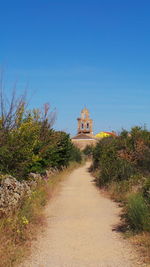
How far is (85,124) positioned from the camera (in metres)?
71.4

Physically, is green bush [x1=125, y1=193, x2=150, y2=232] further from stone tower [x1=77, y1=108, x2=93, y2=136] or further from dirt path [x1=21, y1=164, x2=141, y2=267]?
stone tower [x1=77, y1=108, x2=93, y2=136]

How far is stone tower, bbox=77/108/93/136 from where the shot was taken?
67.7 metres

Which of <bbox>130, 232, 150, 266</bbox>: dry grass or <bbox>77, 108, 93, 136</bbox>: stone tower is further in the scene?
<bbox>77, 108, 93, 136</bbox>: stone tower

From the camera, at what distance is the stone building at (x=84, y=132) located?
63956 mm

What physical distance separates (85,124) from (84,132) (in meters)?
2.26

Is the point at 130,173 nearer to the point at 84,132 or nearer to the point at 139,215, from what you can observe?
the point at 139,215

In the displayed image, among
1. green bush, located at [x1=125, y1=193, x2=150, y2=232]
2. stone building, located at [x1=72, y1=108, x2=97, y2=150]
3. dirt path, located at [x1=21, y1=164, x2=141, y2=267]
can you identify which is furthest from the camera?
stone building, located at [x1=72, y1=108, x2=97, y2=150]

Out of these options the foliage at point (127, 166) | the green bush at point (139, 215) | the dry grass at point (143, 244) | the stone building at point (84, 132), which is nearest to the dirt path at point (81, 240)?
the dry grass at point (143, 244)

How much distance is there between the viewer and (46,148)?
13703 mm

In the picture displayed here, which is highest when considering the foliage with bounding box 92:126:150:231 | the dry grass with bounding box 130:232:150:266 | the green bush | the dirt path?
the foliage with bounding box 92:126:150:231

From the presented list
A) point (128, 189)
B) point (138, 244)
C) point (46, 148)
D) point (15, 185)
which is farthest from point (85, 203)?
point (138, 244)

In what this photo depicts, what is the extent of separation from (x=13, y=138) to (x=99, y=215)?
3854 mm

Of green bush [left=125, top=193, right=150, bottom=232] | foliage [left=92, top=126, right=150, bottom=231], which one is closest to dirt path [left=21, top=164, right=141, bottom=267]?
green bush [left=125, top=193, right=150, bottom=232]

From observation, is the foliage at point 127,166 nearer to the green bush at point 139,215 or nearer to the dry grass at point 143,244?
the green bush at point 139,215
